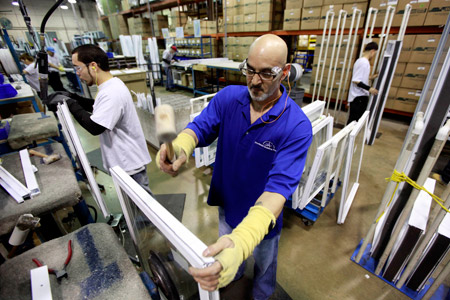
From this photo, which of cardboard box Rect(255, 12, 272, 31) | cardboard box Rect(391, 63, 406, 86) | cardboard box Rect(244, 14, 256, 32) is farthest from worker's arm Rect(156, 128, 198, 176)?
cardboard box Rect(244, 14, 256, 32)

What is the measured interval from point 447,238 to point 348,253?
87 cm

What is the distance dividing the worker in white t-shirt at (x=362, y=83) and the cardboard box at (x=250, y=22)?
3.75 meters

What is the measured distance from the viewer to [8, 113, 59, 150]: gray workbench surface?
2.03m

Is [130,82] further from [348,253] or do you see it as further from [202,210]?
[348,253]

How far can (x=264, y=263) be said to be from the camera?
1.53 meters

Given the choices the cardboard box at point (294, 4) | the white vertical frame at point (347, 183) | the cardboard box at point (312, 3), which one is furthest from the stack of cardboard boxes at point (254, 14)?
the white vertical frame at point (347, 183)

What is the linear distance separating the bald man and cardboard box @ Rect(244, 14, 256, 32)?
20.4ft

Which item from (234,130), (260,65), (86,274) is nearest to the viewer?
(86,274)

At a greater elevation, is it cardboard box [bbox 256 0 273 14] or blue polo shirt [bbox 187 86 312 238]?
cardboard box [bbox 256 0 273 14]

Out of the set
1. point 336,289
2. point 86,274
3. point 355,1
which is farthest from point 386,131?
point 86,274

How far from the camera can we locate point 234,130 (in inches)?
51.2

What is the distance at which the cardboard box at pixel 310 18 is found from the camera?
521 centimetres

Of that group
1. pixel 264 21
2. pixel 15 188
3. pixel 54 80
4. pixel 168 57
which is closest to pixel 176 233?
pixel 15 188

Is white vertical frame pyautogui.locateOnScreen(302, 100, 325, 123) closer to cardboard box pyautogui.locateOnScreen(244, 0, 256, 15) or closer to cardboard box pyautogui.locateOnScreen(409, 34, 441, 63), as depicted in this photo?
cardboard box pyautogui.locateOnScreen(409, 34, 441, 63)
